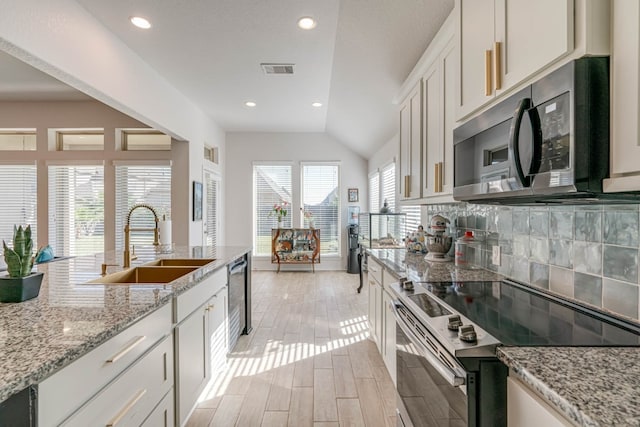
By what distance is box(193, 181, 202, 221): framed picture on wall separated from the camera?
502 centimetres

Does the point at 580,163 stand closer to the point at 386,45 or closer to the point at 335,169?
the point at 386,45

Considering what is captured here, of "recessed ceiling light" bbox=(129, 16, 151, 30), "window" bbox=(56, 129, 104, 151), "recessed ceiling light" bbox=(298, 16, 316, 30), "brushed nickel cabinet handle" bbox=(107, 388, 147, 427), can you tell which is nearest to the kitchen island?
"brushed nickel cabinet handle" bbox=(107, 388, 147, 427)

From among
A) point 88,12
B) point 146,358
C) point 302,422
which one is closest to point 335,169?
point 88,12

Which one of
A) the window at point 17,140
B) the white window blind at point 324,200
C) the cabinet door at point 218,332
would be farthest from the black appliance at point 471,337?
the window at point 17,140

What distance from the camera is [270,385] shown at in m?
2.38

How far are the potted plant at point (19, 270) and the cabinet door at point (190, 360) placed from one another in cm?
64

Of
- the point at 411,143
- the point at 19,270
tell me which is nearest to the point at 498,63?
the point at 411,143

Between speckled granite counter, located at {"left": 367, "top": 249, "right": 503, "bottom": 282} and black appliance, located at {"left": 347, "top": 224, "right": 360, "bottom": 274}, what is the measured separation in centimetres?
405

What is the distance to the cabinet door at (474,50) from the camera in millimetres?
1312

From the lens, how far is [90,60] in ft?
9.04

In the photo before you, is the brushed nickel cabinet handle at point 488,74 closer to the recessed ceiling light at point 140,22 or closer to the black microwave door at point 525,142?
the black microwave door at point 525,142

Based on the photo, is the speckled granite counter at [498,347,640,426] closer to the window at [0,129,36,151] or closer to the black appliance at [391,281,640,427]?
the black appliance at [391,281,640,427]

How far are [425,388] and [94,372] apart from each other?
45.5 inches

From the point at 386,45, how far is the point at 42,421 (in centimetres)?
296
